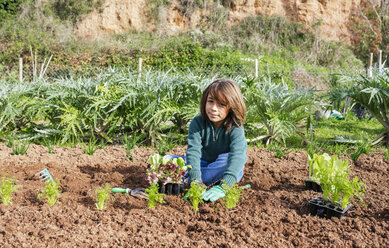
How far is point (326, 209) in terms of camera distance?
6.55 ft

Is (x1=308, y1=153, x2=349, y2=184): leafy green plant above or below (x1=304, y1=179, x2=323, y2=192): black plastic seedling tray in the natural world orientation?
above

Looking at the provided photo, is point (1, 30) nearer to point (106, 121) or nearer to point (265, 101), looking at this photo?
point (106, 121)

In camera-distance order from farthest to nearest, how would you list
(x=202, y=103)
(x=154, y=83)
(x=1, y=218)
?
(x=154, y=83), (x=202, y=103), (x=1, y=218)

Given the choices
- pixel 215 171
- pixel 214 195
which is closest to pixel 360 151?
pixel 215 171

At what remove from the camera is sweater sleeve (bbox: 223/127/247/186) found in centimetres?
229

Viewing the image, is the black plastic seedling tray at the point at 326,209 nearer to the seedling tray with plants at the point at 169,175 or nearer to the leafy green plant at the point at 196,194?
the leafy green plant at the point at 196,194

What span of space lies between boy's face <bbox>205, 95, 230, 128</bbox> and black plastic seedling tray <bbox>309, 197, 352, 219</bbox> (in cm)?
83

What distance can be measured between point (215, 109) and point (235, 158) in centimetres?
38

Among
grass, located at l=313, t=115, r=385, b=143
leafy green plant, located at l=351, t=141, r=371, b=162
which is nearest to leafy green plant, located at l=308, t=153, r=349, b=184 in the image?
leafy green plant, located at l=351, t=141, r=371, b=162

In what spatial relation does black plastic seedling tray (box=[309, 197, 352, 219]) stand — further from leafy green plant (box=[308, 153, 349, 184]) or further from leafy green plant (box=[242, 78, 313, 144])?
leafy green plant (box=[242, 78, 313, 144])

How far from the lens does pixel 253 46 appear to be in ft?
48.6

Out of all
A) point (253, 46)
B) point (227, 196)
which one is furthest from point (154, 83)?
point (253, 46)

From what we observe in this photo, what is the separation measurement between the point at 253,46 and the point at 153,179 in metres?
13.5

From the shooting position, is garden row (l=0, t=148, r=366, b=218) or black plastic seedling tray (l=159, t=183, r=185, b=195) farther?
black plastic seedling tray (l=159, t=183, r=185, b=195)
